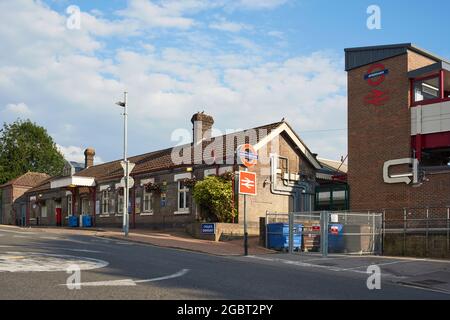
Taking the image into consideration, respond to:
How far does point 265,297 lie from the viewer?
10047mm

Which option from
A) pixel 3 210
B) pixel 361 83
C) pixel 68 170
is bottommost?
pixel 3 210

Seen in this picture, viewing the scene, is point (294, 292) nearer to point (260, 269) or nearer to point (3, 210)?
point (260, 269)

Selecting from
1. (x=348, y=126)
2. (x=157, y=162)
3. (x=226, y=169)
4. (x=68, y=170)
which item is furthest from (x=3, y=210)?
(x=348, y=126)

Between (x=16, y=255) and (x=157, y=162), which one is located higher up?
(x=157, y=162)

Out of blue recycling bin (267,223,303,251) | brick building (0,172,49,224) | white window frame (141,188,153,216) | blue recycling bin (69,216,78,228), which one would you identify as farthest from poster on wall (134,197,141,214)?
brick building (0,172,49,224)

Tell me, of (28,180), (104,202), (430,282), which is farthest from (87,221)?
(430,282)

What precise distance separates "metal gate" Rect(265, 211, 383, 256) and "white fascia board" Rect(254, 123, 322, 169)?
859cm

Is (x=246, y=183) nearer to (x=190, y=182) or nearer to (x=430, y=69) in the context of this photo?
(x=190, y=182)

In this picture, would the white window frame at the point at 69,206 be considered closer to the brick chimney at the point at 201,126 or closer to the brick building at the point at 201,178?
the brick building at the point at 201,178

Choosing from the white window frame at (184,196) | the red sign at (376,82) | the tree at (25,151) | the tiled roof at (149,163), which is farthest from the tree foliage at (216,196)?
the tree at (25,151)

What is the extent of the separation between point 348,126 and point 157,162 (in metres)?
12.4

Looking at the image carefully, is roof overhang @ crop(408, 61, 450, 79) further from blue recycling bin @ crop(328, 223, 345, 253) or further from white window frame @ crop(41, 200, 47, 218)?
white window frame @ crop(41, 200, 47, 218)

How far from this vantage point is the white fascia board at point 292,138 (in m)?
31.8
